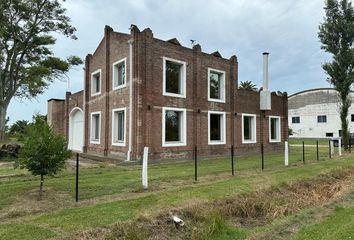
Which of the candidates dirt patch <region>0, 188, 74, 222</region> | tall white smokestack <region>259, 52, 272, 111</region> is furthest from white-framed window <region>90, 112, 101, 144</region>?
dirt patch <region>0, 188, 74, 222</region>

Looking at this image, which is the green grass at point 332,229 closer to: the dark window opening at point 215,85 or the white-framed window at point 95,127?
the dark window opening at point 215,85

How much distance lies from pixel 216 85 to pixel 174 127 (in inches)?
190

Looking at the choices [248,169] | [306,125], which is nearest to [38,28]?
[248,169]

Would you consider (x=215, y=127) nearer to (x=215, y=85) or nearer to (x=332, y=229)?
(x=215, y=85)

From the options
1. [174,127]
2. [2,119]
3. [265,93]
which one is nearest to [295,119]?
[265,93]

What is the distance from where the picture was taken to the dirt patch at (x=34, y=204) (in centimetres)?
657

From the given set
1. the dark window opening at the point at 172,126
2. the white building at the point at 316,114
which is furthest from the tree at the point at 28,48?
the white building at the point at 316,114

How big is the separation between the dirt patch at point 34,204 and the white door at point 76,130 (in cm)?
1560

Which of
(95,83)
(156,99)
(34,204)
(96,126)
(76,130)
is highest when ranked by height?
(95,83)

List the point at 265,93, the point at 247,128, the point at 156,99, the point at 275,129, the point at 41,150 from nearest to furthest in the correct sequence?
the point at 41,150, the point at 156,99, the point at 247,128, the point at 265,93, the point at 275,129

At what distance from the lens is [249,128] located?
23.6m

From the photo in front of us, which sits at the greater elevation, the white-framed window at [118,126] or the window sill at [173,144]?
the white-framed window at [118,126]

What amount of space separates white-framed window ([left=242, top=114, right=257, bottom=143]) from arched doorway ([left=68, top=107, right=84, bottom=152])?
11.9m

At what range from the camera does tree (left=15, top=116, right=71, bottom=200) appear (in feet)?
24.7
